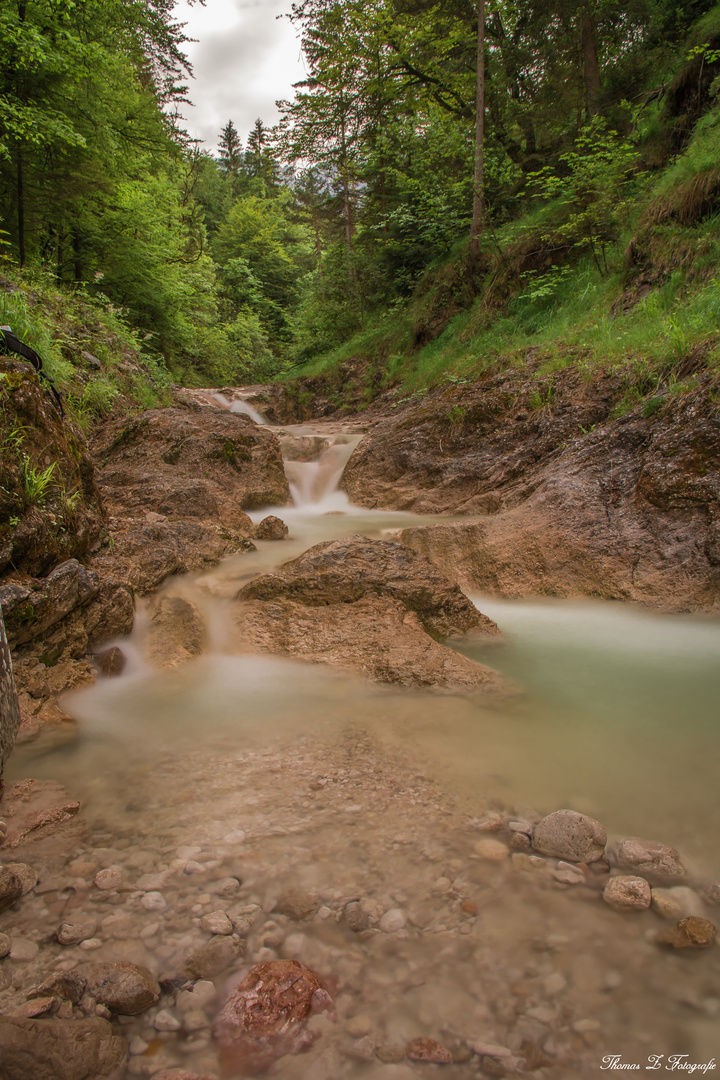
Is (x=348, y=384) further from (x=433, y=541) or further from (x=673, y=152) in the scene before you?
(x=433, y=541)

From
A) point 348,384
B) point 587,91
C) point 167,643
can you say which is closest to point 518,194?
point 587,91

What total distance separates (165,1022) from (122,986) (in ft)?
0.49

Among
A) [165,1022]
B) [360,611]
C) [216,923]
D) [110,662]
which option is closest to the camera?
[165,1022]

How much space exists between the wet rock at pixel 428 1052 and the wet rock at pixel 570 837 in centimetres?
81

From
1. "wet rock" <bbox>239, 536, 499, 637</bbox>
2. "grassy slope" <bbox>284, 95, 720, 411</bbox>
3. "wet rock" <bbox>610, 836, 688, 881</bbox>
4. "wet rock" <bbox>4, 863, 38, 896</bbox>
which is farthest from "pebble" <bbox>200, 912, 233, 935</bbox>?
"grassy slope" <bbox>284, 95, 720, 411</bbox>

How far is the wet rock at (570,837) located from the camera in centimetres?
195

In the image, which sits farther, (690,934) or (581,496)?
(581,496)

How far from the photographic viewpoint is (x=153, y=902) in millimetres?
1729

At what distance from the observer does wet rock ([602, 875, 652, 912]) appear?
5.67 ft

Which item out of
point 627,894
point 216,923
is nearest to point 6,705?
point 216,923

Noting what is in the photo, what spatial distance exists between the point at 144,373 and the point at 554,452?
28.2ft

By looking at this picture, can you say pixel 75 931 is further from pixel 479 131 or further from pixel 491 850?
pixel 479 131

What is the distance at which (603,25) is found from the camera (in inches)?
544

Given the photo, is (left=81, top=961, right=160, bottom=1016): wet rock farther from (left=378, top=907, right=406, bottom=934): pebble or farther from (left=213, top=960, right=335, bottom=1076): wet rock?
(left=378, top=907, right=406, bottom=934): pebble
